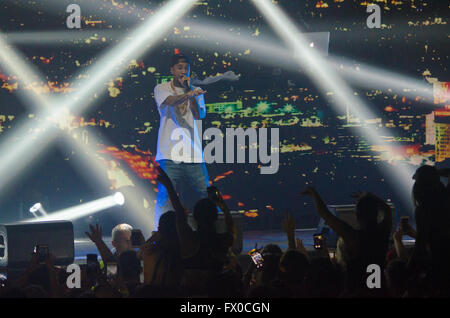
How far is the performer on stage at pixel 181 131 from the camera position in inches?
237

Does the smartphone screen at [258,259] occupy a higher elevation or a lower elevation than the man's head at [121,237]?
higher

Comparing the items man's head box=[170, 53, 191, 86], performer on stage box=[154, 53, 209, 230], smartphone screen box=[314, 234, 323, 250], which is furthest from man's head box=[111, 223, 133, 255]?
man's head box=[170, 53, 191, 86]

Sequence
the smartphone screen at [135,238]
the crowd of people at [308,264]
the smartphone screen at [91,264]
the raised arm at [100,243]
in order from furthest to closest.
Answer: the smartphone screen at [135,238] → the raised arm at [100,243] → the smartphone screen at [91,264] → the crowd of people at [308,264]

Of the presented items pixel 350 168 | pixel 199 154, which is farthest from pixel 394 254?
pixel 350 168

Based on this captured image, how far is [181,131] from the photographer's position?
6.09 meters

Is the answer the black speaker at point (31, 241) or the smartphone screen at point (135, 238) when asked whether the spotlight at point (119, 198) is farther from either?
the smartphone screen at point (135, 238)

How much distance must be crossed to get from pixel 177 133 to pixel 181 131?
0.05m

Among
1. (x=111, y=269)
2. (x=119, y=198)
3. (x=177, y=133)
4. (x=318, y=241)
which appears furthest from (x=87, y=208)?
(x=318, y=241)

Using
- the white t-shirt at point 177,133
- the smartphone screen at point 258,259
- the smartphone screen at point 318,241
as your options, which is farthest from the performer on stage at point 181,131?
the smartphone screen at point 258,259

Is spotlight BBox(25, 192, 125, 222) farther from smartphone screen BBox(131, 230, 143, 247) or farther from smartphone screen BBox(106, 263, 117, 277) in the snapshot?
smartphone screen BBox(106, 263, 117, 277)

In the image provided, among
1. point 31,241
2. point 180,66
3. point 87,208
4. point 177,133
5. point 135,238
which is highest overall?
point 180,66

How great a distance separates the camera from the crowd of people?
2494 mm

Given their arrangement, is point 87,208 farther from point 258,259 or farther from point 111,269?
point 258,259

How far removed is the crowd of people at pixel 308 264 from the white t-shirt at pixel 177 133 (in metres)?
2.90
